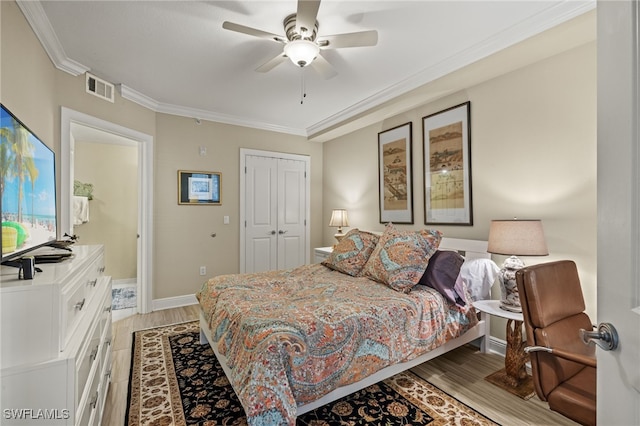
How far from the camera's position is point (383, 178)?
3955 millimetres

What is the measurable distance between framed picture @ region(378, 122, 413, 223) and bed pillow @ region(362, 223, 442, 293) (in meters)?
1.07

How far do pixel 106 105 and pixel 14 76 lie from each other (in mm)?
1377

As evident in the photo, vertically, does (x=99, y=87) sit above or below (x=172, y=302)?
above

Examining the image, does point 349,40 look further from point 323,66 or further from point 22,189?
point 22,189

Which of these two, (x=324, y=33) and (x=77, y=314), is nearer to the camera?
(x=77, y=314)

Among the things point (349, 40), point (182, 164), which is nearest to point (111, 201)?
point (182, 164)

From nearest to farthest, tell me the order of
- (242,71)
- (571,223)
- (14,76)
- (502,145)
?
1. (14,76)
2. (571,223)
3. (502,145)
4. (242,71)

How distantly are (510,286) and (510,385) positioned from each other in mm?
699

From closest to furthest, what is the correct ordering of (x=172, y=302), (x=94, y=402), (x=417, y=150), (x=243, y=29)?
(x=94, y=402) → (x=243, y=29) → (x=417, y=150) → (x=172, y=302)

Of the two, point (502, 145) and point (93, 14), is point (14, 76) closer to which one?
point (93, 14)

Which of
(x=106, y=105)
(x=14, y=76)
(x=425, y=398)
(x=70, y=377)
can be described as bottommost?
(x=425, y=398)

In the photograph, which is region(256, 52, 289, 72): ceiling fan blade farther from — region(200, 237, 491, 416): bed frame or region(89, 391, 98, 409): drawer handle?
region(89, 391, 98, 409): drawer handle

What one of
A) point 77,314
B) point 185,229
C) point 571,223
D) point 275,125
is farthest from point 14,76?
point 571,223

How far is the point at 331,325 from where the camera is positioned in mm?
1689
